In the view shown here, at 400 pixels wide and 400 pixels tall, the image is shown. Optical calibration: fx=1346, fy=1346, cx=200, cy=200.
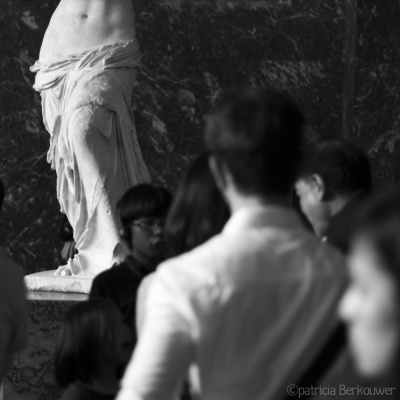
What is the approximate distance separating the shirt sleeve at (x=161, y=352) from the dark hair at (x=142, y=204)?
185 cm

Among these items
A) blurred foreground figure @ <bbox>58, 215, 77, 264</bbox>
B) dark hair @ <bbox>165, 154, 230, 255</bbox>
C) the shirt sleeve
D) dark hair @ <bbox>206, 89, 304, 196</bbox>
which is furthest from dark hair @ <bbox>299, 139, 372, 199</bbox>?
blurred foreground figure @ <bbox>58, 215, 77, 264</bbox>

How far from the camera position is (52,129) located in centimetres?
566

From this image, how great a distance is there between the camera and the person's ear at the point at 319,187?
3.21m

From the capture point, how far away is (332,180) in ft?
10.5

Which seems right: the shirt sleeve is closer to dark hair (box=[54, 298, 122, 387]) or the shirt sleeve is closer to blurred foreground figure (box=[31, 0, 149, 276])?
dark hair (box=[54, 298, 122, 387])

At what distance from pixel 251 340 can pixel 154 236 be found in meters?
1.86

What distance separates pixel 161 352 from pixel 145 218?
1.90m

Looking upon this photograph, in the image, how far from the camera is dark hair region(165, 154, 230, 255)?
2.53 metres

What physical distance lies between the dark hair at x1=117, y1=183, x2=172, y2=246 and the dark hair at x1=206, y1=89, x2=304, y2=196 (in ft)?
5.67

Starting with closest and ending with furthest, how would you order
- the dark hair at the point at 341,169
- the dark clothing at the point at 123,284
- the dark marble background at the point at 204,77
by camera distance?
the dark hair at the point at 341,169
the dark clothing at the point at 123,284
the dark marble background at the point at 204,77

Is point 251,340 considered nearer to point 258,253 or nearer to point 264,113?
point 258,253

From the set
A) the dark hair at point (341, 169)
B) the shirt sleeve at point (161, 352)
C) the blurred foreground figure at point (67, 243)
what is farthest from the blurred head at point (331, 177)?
the blurred foreground figure at point (67, 243)

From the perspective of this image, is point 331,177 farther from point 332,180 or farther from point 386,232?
point 386,232

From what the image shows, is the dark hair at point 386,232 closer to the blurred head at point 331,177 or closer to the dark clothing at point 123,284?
the blurred head at point 331,177
